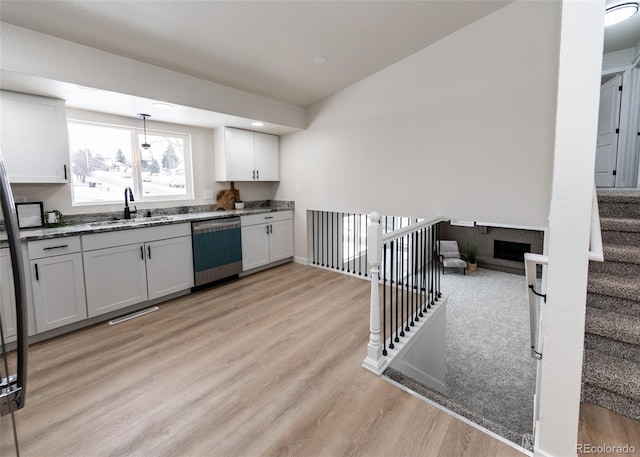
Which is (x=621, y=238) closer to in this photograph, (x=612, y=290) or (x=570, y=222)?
(x=612, y=290)

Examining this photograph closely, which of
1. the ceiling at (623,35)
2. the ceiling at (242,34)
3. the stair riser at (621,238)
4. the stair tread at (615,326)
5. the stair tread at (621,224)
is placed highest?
the ceiling at (623,35)

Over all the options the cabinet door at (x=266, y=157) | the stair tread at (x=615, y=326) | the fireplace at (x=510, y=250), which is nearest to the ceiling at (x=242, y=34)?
the cabinet door at (x=266, y=157)

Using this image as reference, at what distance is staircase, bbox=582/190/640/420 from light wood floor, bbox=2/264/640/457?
242mm

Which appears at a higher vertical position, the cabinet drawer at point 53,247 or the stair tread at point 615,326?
the cabinet drawer at point 53,247

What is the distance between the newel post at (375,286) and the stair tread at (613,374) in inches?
46.0

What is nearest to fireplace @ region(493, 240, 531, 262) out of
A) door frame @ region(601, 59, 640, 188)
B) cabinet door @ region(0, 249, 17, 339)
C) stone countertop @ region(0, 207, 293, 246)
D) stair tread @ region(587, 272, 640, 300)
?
door frame @ region(601, 59, 640, 188)

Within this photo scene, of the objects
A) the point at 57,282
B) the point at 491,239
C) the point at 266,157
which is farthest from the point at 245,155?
the point at 491,239

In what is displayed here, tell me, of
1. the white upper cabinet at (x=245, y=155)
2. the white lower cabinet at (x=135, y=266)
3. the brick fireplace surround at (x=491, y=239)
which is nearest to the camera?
the white lower cabinet at (x=135, y=266)

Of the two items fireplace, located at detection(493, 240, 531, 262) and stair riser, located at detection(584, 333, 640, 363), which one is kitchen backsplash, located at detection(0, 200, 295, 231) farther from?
fireplace, located at detection(493, 240, 531, 262)

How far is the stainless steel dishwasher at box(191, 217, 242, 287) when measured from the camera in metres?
3.65

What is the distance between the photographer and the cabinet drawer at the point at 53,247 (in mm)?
2441

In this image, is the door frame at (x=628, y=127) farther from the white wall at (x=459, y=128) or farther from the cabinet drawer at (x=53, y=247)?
the cabinet drawer at (x=53, y=247)

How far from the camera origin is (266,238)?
451cm

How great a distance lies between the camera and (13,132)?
252cm
